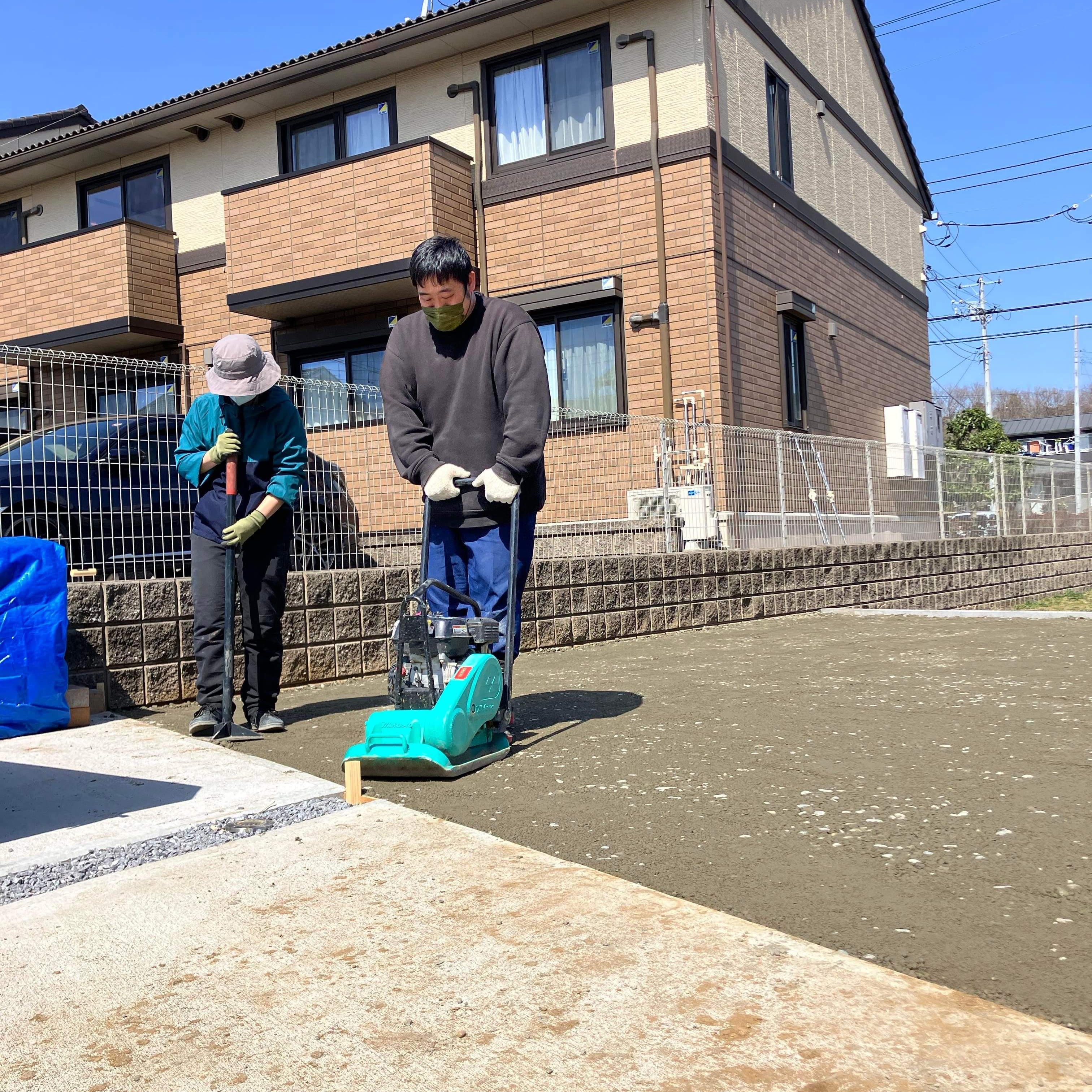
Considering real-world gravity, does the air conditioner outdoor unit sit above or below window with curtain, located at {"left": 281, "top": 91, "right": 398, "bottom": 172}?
below

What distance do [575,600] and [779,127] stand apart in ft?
32.3

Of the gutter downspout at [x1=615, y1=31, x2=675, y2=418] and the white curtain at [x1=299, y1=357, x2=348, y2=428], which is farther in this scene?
the gutter downspout at [x1=615, y1=31, x2=675, y2=418]

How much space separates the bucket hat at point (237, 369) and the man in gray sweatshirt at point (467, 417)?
75cm

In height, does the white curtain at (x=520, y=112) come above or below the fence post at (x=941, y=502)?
above

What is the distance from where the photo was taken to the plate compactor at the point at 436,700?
364 centimetres

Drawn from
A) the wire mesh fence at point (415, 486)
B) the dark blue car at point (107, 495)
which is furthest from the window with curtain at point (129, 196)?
the dark blue car at point (107, 495)

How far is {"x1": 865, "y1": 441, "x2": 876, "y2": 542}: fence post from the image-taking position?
12734 mm

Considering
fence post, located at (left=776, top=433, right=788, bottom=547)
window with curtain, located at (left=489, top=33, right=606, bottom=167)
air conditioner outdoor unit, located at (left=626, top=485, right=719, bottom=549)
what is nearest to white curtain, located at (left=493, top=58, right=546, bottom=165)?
window with curtain, located at (left=489, top=33, right=606, bottom=167)

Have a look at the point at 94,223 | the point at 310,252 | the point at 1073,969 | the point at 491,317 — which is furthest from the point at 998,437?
the point at 1073,969

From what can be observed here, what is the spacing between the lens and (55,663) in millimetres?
4941

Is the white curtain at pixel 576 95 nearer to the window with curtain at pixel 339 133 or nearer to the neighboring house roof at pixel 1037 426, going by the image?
the window with curtain at pixel 339 133

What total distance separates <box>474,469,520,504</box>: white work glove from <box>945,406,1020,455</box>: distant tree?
915 inches

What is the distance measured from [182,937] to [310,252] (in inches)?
496

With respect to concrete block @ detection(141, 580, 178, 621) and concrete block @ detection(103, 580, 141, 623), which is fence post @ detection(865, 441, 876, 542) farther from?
concrete block @ detection(103, 580, 141, 623)
